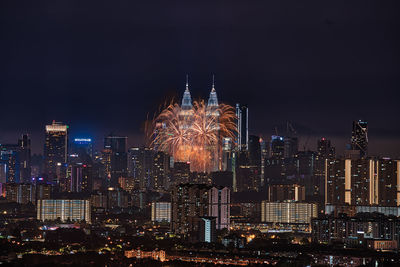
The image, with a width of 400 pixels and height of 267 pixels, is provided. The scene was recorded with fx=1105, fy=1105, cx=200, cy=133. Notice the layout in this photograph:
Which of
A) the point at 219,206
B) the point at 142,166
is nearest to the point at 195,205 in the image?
the point at 219,206

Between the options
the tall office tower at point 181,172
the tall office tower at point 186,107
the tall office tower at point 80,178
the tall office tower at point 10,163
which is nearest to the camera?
the tall office tower at point 186,107

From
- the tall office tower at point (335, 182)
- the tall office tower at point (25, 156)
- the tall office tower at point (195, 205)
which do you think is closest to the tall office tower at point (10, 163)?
the tall office tower at point (25, 156)

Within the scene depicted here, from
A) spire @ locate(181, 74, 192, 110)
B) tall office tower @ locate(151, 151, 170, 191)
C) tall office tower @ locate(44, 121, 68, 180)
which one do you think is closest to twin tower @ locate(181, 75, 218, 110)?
spire @ locate(181, 74, 192, 110)

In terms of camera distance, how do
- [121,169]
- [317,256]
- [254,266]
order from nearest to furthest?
[254,266] → [317,256] → [121,169]

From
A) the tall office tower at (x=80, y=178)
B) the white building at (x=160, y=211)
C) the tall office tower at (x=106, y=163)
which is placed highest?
the tall office tower at (x=106, y=163)

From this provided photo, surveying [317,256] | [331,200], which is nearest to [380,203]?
[331,200]

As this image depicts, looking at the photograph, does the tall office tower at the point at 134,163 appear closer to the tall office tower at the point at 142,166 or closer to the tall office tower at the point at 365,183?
the tall office tower at the point at 142,166

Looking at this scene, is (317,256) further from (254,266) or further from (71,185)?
(71,185)
